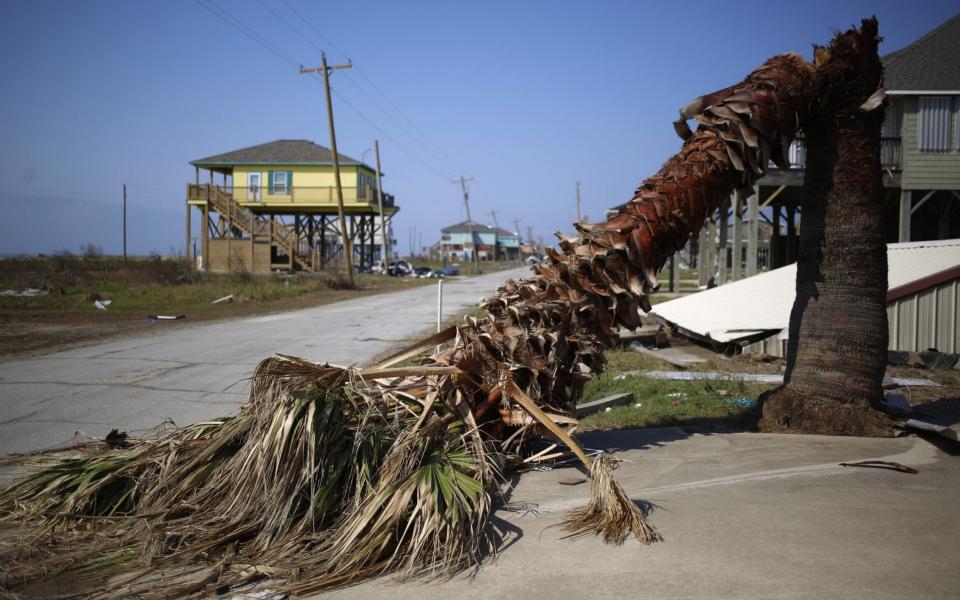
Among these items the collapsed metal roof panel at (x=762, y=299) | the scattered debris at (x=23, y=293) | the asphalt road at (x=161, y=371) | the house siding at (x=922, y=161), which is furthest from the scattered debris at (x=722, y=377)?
the scattered debris at (x=23, y=293)

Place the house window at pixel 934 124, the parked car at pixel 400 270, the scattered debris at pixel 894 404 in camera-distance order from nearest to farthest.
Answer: the scattered debris at pixel 894 404 → the house window at pixel 934 124 → the parked car at pixel 400 270

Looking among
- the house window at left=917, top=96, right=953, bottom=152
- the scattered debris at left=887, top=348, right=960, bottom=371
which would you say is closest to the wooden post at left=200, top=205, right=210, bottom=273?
the house window at left=917, top=96, right=953, bottom=152

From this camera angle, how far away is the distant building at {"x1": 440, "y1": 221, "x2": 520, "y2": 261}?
138 metres

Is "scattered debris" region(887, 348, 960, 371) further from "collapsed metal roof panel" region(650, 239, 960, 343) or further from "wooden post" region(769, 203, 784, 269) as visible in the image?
"wooden post" region(769, 203, 784, 269)

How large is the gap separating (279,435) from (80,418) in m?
5.40

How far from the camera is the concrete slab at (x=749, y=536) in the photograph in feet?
9.72

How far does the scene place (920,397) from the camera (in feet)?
26.7

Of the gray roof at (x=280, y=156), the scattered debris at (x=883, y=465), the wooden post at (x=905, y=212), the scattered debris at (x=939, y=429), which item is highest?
the gray roof at (x=280, y=156)

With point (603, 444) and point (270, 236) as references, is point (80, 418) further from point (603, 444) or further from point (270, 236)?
point (270, 236)

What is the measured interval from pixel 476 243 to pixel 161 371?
120411 millimetres

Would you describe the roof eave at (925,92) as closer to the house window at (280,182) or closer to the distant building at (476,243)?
the house window at (280,182)

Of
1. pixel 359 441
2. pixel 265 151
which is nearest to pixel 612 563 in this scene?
pixel 359 441

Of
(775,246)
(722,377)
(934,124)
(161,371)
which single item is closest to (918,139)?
(934,124)

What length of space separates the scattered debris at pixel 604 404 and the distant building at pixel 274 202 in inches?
1464
